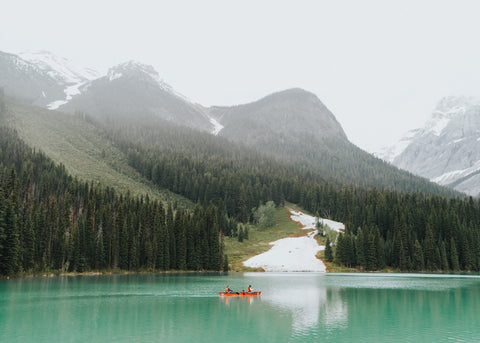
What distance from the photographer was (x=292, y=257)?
136000mm

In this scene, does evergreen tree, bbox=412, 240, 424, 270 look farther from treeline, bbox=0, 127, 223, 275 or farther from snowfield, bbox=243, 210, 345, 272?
treeline, bbox=0, 127, 223, 275

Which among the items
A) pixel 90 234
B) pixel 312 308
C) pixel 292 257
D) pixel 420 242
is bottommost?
pixel 292 257

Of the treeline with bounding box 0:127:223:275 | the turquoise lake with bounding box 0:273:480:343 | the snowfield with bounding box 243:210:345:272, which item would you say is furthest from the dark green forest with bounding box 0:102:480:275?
the turquoise lake with bounding box 0:273:480:343

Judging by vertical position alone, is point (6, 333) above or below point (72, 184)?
below

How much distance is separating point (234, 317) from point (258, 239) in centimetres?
12086

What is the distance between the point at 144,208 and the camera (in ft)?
390

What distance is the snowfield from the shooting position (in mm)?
128125

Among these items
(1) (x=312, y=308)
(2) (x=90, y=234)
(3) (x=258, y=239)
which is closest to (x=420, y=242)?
(3) (x=258, y=239)

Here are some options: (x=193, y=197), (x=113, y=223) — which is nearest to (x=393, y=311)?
(x=113, y=223)

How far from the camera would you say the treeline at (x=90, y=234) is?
8444 centimetres

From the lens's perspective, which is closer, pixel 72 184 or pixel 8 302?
pixel 8 302

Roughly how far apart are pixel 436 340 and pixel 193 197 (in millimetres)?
175126

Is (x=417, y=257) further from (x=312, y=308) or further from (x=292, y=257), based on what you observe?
(x=312, y=308)

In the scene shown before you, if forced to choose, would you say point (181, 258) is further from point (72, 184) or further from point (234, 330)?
point (234, 330)
